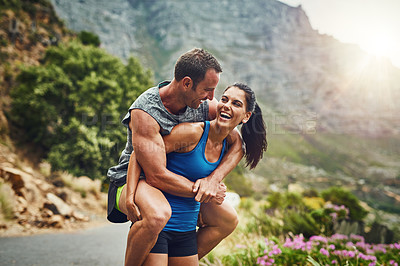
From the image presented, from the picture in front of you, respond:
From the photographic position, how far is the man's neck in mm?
2188

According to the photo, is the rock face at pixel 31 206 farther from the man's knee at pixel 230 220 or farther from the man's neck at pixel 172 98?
the man's neck at pixel 172 98

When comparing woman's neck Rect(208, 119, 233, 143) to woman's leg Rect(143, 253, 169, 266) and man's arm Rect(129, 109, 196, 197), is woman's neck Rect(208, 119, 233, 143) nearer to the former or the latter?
man's arm Rect(129, 109, 196, 197)

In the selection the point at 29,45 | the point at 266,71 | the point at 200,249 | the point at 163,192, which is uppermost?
the point at 266,71

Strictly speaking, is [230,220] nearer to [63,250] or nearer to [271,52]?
[63,250]

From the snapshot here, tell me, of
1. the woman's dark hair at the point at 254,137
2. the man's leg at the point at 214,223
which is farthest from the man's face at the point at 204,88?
the man's leg at the point at 214,223

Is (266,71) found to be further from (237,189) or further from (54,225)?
(54,225)

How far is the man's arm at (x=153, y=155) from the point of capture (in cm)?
195

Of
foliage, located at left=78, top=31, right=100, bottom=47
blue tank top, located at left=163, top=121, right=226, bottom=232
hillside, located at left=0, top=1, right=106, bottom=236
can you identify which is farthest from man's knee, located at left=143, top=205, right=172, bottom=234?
foliage, located at left=78, top=31, right=100, bottom=47

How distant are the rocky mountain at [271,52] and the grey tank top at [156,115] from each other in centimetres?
11783

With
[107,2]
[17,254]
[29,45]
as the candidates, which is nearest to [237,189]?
[17,254]

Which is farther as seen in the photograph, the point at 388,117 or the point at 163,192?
the point at 388,117

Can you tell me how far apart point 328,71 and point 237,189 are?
587 feet

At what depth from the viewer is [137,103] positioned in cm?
210

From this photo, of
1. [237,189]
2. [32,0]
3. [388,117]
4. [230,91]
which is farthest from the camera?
[388,117]
